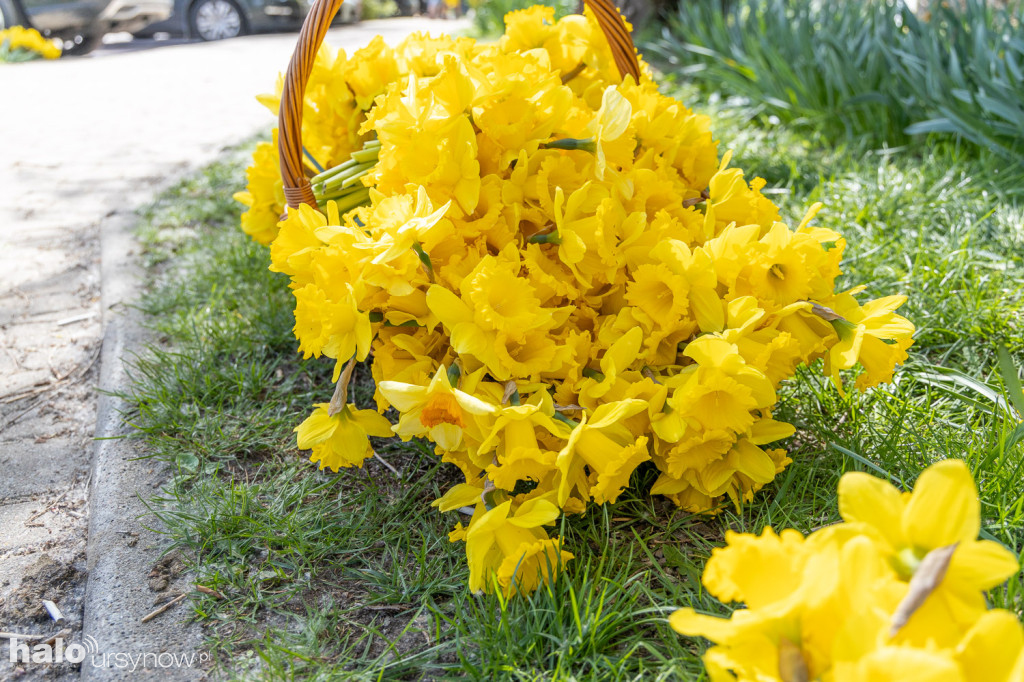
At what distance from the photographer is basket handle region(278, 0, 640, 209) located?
1.38 m

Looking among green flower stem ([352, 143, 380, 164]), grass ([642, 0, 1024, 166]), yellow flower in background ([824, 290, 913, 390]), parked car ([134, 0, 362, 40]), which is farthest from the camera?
parked car ([134, 0, 362, 40])

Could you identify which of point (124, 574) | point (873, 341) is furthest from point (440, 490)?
point (873, 341)

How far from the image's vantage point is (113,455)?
1530 mm

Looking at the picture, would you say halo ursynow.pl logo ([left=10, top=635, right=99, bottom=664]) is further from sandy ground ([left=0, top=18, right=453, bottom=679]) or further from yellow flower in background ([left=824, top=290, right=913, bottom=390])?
yellow flower in background ([left=824, top=290, right=913, bottom=390])

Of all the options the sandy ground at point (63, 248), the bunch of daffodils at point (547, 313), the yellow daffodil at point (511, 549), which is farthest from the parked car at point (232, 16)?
the yellow daffodil at point (511, 549)

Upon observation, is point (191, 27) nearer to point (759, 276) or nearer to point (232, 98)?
point (232, 98)

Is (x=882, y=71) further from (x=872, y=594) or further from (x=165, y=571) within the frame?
(x=165, y=571)

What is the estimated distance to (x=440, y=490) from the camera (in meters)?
1.42

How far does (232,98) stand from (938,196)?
4.83 metres

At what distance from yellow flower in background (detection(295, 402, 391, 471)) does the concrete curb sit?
314 mm

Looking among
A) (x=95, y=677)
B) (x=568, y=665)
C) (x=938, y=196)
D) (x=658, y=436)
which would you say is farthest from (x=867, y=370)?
(x=938, y=196)

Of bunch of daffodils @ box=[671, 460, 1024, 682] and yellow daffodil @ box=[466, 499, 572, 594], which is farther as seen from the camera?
yellow daffodil @ box=[466, 499, 572, 594]

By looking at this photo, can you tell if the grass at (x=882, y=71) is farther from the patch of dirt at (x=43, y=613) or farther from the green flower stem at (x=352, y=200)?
the patch of dirt at (x=43, y=613)

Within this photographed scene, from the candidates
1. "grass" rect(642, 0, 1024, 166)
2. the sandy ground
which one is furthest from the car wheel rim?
"grass" rect(642, 0, 1024, 166)
